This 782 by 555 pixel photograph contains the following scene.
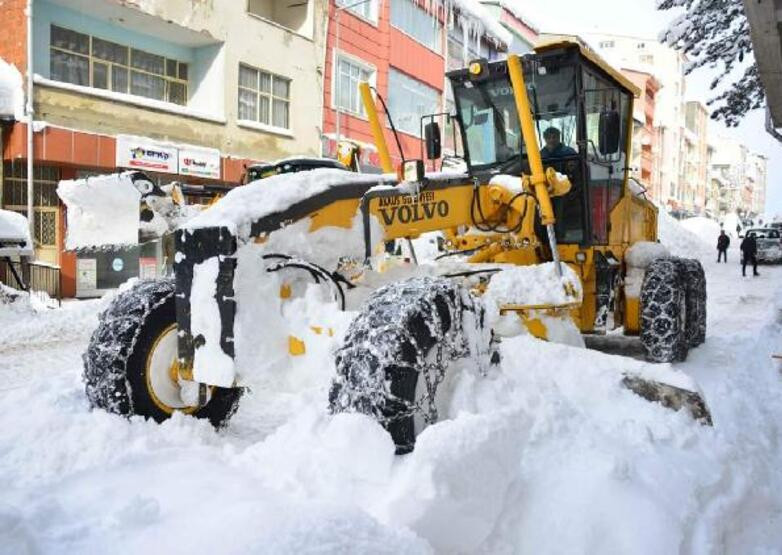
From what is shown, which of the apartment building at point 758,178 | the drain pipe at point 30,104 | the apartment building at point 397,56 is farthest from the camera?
the apartment building at point 758,178

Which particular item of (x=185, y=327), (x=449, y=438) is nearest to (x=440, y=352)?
(x=449, y=438)

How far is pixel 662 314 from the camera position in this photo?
6.39m

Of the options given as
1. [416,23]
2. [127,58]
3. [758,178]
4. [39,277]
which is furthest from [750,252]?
[758,178]

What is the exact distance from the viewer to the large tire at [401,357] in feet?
10.1

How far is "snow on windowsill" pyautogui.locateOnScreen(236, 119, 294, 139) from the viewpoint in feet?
61.4

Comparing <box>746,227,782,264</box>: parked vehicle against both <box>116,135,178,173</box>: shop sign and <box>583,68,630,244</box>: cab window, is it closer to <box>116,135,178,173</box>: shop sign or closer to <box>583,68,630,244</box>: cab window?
<box>116,135,178,173</box>: shop sign

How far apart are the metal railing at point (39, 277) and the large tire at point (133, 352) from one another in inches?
395

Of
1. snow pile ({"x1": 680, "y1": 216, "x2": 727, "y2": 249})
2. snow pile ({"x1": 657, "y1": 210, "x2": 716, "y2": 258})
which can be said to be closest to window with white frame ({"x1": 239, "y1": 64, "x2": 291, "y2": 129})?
snow pile ({"x1": 657, "y1": 210, "x2": 716, "y2": 258})

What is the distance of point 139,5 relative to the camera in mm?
15617

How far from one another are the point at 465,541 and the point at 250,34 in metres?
18.0

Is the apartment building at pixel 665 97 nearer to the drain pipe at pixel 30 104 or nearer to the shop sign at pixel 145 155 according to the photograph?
the shop sign at pixel 145 155

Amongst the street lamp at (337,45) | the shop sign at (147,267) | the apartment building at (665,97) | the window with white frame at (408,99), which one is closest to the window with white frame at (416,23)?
the window with white frame at (408,99)

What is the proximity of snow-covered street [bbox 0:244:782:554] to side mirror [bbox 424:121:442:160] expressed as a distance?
2.58 metres

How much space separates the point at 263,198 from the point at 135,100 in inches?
539
